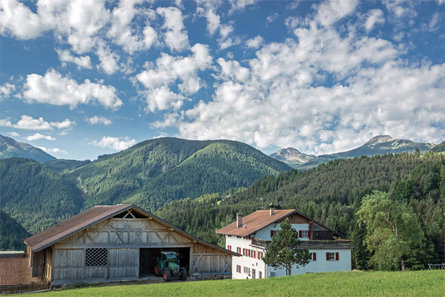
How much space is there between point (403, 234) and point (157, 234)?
45.2 meters

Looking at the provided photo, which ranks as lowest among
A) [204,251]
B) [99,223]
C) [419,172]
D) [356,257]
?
[356,257]

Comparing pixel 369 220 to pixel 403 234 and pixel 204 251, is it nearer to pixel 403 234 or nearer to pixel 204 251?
pixel 403 234

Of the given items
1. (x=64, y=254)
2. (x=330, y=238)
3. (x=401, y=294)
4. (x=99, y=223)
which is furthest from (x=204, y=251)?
(x=330, y=238)

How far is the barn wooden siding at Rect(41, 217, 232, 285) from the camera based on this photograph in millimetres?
30109

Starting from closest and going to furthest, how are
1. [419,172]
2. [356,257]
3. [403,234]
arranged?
[403,234] → [356,257] → [419,172]

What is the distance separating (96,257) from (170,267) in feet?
19.1

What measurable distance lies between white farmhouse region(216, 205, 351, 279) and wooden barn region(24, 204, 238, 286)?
25.4m

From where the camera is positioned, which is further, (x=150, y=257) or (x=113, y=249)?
(x=150, y=257)

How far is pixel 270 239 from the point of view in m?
65.7

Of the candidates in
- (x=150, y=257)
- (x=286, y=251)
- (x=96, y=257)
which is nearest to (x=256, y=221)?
(x=286, y=251)

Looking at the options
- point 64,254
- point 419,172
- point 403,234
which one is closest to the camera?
point 64,254

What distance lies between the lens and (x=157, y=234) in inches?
1289

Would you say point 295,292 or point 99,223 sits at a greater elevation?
point 99,223

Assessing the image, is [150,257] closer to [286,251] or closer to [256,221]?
[286,251]
